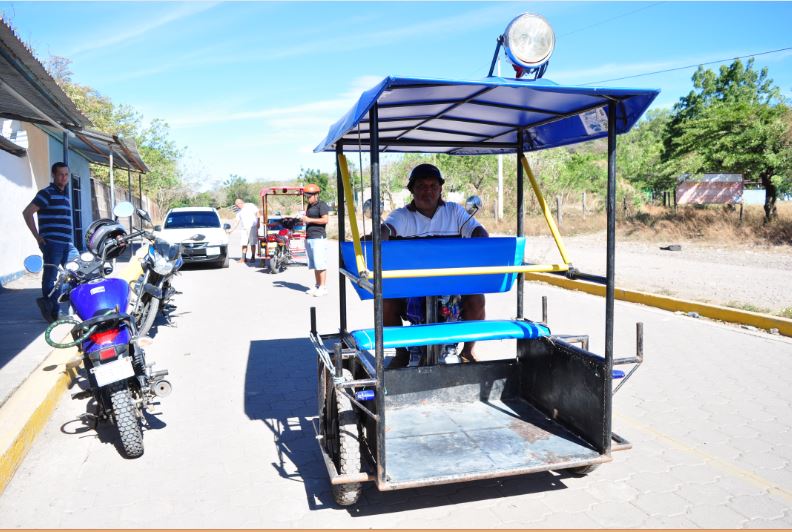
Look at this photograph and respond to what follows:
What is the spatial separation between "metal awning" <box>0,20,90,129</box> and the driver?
3.29 m

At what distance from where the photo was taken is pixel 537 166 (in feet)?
105

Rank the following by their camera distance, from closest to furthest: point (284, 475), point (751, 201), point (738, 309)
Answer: point (284, 475) < point (738, 309) < point (751, 201)

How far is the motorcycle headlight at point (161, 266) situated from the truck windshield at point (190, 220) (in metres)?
10.3

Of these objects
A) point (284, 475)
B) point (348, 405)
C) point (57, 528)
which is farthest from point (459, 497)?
point (57, 528)

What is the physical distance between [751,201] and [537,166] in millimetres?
9985

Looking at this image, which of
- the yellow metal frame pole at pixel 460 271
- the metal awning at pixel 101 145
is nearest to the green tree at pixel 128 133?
the metal awning at pixel 101 145

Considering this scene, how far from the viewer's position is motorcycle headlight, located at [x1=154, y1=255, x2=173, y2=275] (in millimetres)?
6484

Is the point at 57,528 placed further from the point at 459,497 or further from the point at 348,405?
the point at 459,497

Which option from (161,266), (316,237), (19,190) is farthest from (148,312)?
(19,190)

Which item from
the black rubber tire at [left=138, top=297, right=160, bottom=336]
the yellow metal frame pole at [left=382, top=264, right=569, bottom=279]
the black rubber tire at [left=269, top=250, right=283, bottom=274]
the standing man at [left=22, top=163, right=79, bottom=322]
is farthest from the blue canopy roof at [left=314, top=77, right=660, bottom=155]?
the black rubber tire at [left=269, top=250, right=283, bottom=274]

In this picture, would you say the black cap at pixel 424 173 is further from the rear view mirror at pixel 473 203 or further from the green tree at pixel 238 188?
the green tree at pixel 238 188

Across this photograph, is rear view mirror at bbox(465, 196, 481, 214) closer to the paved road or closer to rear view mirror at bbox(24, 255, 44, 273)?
the paved road

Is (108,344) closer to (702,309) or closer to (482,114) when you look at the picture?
(482,114)

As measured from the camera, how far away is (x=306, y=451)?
13.8 feet
